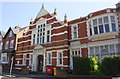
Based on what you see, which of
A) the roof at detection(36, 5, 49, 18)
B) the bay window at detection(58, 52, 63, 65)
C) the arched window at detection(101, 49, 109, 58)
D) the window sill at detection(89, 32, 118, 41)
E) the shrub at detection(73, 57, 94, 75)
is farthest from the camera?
the roof at detection(36, 5, 49, 18)

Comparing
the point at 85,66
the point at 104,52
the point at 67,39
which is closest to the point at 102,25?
the point at 104,52

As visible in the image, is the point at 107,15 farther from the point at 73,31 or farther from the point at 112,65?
the point at 112,65

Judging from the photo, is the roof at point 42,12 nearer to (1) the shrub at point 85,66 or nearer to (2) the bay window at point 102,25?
(2) the bay window at point 102,25

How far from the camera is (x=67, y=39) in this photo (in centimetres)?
1622

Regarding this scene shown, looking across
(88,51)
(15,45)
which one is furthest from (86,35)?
(15,45)

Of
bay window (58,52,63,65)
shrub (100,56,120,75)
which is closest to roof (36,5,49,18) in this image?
bay window (58,52,63,65)

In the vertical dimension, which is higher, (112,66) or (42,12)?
(42,12)

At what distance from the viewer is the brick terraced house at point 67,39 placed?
43.0ft

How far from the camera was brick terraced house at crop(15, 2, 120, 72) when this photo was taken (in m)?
13.1

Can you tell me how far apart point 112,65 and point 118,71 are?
2.57ft

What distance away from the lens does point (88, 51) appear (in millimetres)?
14281

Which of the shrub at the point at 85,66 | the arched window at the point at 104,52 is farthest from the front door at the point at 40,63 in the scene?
the arched window at the point at 104,52

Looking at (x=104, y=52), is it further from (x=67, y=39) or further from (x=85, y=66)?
(x=67, y=39)

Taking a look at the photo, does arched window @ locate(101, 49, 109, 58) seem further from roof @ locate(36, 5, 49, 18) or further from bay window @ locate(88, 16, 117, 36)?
roof @ locate(36, 5, 49, 18)
